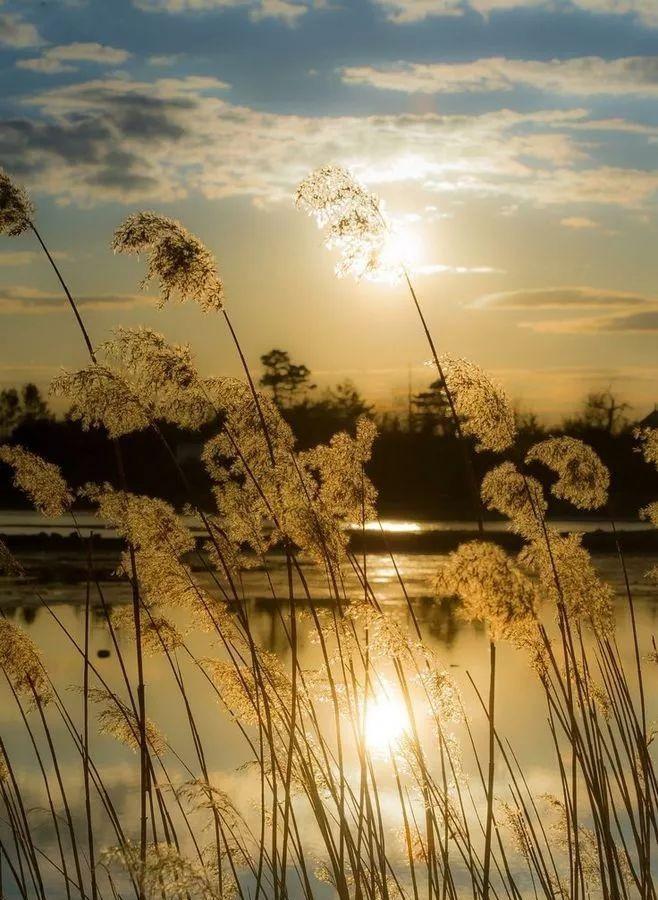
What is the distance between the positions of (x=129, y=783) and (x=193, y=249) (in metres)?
5.14

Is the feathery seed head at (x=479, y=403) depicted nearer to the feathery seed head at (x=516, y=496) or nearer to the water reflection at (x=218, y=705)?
the feathery seed head at (x=516, y=496)

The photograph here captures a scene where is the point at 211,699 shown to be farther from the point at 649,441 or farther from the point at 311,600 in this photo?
the point at 311,600

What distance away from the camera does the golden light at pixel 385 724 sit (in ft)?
13.3

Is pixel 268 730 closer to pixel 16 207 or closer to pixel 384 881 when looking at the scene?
pixel 384 881

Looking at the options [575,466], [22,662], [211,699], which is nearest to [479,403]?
[575,466]

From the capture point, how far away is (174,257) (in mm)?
3484

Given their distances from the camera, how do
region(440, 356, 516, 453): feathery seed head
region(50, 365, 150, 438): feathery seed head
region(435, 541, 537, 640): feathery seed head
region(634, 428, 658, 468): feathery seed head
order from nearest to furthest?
1. region(435, 541, 537, 640): feathery seed head
2. region(50, 365, 150, 438): feathery seed head
3. region(440, 356, 516, 453): feathery seed head
4. region(634, 428, 658, 468): feathery seed head

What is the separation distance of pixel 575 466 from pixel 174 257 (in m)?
1.73

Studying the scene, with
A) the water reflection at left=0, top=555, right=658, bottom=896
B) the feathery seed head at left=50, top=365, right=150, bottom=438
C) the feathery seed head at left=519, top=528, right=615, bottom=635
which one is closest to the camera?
the feathery seed head at left=50, top=365, right=150, bottom=438

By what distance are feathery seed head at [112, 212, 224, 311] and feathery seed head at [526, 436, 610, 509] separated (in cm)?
145

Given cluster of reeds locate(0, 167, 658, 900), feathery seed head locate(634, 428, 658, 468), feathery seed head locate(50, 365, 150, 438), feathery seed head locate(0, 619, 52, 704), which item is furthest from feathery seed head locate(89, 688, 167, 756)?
feathery seed head locate(634, 428, 658, 468)

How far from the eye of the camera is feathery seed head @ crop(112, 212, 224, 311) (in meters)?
3.48

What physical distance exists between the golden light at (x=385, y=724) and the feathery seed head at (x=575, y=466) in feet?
3.26

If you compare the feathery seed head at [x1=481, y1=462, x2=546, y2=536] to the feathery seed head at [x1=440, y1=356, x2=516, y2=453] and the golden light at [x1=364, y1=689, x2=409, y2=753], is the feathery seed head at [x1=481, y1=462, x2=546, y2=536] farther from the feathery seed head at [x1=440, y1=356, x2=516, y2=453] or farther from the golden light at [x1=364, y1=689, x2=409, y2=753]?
the golden light at [x1=364, y1=689, x2=409, y2=753]
